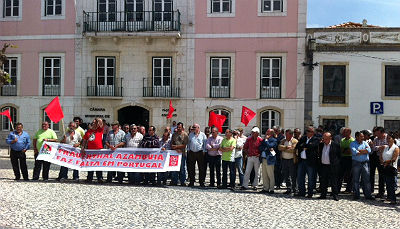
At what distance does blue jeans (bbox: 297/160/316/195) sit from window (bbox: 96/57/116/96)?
16.5 m

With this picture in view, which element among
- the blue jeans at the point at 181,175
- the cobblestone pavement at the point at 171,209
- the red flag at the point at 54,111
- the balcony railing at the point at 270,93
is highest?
the balcony railing at the point at 270,93

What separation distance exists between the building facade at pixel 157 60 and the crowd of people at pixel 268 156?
1139cm

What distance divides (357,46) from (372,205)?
15401 millimetres

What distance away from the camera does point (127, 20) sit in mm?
26641

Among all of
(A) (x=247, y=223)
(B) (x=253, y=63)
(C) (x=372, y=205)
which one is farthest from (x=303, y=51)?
(A) (x=247, y=223)

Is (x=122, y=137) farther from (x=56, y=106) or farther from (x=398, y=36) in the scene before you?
(x=398, y=36)

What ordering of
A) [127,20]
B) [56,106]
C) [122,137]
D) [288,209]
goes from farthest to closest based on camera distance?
1. [127,20]
2. [56,106]
3. [122,137]
4. [288,209]

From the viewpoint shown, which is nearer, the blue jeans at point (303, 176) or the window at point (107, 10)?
the blue jeans at point (303, 176)

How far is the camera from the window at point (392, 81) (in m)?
25.0

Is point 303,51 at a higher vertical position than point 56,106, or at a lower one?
higher

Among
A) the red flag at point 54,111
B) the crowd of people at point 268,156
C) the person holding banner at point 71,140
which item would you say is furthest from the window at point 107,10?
the person holding banner at point 71,140

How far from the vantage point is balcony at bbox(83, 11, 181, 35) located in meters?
26.2

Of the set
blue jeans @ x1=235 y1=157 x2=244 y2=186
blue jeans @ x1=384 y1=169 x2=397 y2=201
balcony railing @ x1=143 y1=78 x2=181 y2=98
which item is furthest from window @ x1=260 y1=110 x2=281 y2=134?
blue jeans @ x1=384 y1=169 x2=397 y2=201

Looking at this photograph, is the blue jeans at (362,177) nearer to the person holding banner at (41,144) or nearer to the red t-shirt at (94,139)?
the red t-shirt at (94,139)
